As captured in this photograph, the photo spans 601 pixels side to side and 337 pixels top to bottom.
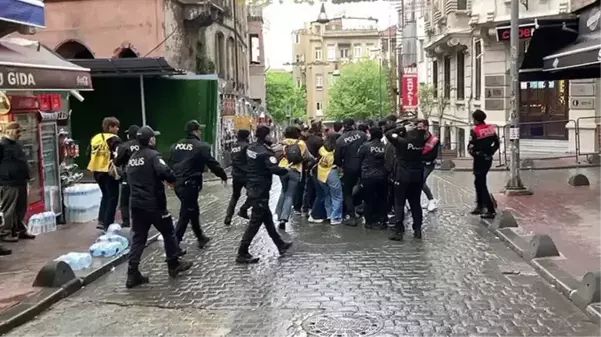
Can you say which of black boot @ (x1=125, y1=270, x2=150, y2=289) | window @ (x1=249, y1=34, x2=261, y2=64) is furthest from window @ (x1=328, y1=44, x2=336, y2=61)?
black boot @ (x1=125, y1=270, x2=150, y2=289)

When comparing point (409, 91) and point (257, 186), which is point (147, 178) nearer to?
point (257, 186)

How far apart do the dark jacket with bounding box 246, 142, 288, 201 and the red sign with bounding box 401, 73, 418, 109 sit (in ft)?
104

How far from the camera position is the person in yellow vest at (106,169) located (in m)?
11.7

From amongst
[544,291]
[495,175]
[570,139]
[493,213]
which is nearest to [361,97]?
[570,139]

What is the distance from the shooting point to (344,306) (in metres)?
7.45

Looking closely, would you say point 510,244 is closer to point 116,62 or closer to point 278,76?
point 116,62

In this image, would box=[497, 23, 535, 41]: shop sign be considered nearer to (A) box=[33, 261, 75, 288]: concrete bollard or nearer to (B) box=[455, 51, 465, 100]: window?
(A) box=[33, 261, 75, 288]: concrete bollard

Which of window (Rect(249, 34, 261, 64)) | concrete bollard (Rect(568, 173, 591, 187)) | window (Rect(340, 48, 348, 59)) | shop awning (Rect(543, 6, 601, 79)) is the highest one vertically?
window (Rect(340, 48, 348, 59))

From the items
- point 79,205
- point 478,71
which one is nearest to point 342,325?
point 79,205

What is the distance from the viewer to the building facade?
79.9 feet

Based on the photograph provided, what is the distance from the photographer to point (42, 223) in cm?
1198

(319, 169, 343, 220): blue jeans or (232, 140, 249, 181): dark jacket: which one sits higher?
(232, 140, 249, 181): dark jacket

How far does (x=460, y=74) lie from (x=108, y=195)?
2264cm

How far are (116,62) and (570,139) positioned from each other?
49.5 ft
